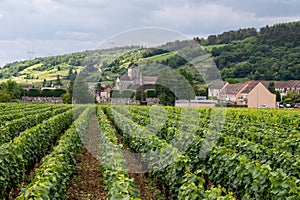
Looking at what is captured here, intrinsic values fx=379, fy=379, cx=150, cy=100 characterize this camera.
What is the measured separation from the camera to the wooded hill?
47.5ft

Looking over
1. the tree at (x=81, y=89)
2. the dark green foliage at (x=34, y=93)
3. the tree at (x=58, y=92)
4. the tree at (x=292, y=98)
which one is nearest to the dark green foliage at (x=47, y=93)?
the dark green foliage at (x=34, y=93)

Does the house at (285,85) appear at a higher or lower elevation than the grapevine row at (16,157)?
higher

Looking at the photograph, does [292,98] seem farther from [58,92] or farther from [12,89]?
[12,89]

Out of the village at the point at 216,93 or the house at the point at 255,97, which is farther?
the house at the point at 255,97

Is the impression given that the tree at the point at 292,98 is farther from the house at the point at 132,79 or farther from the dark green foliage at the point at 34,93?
the house at the point at 132,79

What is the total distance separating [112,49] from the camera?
13.9 m

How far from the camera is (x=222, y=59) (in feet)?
129

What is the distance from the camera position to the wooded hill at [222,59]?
14.5 metres

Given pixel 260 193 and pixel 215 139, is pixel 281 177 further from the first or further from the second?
pixel 215 139

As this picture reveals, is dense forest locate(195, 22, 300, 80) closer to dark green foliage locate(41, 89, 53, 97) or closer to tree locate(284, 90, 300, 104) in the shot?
tree locate(284, 90, 300, 104)

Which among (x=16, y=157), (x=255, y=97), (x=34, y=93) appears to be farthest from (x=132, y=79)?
(x=34, y=93)

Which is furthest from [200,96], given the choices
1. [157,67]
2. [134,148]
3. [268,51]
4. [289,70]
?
[289,70]

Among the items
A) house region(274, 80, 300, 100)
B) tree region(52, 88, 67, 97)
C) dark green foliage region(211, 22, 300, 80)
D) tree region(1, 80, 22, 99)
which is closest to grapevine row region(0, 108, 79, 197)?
dark green foliage region(211, 22, 300, 80)

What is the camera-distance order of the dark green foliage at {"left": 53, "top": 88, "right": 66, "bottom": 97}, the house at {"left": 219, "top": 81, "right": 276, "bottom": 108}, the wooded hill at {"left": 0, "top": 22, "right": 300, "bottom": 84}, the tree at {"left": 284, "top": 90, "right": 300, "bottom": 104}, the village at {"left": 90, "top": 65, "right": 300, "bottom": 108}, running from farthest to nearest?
1. the dark green foliage at {"left": 53, "top": 88, "right": 66, "bottom": 97}
2. the tree at {"left": 284, "top": 90, "right": 300, "bottom": 104}
3. the house at {"left": 219, "top": 81, "right": 276, "bottom": 108}
4. the village at {"left": 90, "top": 65, "right": 300, "bottom": 108}
5. the wooded hill at {"left": 0, "top": 22, "right": 300, "bottom": 84}
